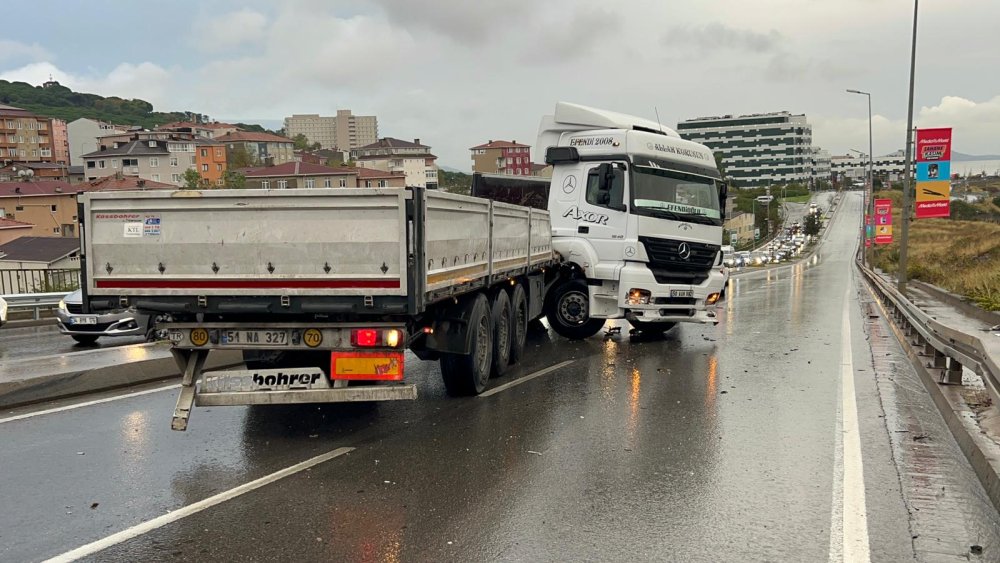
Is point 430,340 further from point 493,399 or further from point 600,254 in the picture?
point 600,254

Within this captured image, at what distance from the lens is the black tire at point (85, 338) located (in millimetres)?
13791

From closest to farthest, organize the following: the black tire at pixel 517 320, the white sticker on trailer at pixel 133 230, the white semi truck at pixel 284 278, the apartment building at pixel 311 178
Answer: the white semi truck at pixel 284 278 → the white sticker on trailer at pixel 133 230 → the black tire at pixel 517 320 → the apartment building at pixel 311 178

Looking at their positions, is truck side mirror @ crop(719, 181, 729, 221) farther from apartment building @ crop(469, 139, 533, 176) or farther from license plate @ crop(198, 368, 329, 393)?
apartment building @ crop(469, 139, 533, 176)

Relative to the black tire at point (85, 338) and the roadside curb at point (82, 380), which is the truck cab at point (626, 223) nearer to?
the roadside curb at point (82, 380)

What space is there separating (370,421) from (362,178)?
81.6 metres

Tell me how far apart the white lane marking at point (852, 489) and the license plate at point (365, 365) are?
11.7 ft

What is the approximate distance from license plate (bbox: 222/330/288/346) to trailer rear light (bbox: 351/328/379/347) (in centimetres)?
61

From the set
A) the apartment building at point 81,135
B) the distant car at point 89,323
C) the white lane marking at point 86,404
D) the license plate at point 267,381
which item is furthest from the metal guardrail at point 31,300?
the apartment building at point 81,135

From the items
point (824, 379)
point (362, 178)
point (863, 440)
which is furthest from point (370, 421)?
point (362, 178)

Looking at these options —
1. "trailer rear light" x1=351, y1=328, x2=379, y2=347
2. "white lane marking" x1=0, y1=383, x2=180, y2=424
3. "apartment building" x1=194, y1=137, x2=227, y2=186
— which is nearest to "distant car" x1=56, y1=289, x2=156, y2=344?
"white lane marking" x1=0, y1=383, x2=180, y2=424

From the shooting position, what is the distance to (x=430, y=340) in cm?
783

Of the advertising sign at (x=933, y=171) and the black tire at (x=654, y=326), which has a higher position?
the advertising sign at (x=933, y=171)

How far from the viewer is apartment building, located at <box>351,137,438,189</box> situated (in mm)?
127875

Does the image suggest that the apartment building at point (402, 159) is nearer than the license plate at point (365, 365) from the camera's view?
No
